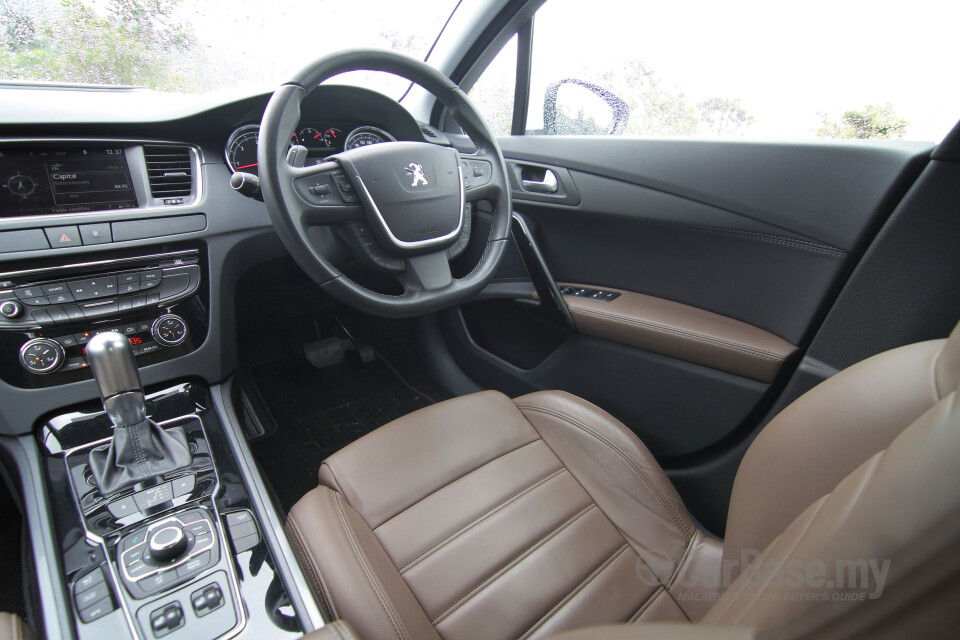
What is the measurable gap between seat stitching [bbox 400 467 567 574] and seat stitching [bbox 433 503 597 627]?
83 mm

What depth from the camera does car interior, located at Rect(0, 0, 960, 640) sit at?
0.76 m

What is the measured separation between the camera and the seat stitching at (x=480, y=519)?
830 millimetres

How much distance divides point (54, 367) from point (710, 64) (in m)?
1.55

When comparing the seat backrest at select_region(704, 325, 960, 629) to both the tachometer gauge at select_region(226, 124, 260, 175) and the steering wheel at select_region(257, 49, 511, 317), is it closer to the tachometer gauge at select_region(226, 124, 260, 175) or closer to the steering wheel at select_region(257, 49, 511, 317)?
the steering wheel at select_region(257, 49, 511, 317)

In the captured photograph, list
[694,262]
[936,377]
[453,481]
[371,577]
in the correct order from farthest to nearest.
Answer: [694,262]
[453,481]
[371,577]
[936,377]

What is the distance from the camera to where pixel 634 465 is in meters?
0.97

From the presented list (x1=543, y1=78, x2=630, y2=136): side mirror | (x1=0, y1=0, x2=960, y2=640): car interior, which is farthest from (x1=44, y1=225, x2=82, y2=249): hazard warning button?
(x1=543, y1=78, x2=630, y2=136): side mirror

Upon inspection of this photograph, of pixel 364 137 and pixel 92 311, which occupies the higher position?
pixel 364 137

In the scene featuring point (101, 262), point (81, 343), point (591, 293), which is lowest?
point (591, 293)

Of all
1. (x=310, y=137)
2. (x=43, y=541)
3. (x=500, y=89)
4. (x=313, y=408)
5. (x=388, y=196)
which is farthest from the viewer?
(x=313, y=408)

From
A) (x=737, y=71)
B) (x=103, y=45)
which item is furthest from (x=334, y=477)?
(x=737, y=71)

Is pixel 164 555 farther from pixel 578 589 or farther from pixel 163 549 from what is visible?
pixel 578 589

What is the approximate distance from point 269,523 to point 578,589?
54 centimetres

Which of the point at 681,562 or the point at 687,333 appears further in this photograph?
the point at 687,333
